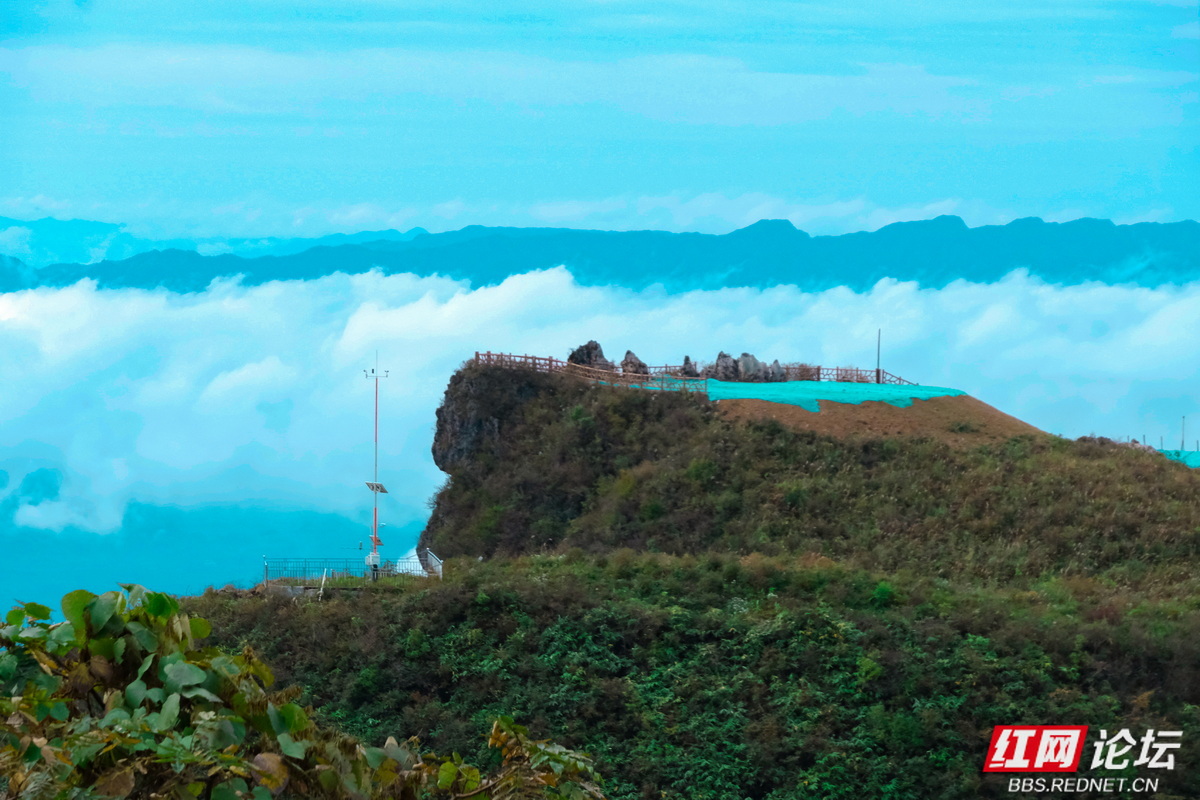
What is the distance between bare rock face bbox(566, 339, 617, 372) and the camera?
116 ft

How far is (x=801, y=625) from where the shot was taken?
17.7 meters

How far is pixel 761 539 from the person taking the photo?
942 inches

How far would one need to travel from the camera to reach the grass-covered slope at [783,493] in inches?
924

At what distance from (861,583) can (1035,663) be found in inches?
143

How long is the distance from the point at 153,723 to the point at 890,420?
28.2 metres

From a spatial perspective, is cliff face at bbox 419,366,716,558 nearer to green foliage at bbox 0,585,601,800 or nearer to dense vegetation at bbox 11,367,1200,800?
dense vegetation at bbox 11,367,1200,800

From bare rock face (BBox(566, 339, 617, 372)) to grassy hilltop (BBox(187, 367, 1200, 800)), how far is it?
750cm

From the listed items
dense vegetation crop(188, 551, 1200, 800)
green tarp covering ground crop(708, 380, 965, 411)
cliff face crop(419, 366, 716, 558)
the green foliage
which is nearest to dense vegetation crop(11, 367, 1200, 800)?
dense vegetation crop(188, 551, 1200, 800)

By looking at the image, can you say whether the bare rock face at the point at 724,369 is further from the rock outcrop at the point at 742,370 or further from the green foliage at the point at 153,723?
the green foliage at the point at 153,723

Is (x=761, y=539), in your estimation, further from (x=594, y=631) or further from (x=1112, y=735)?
(x=1112, y=735)

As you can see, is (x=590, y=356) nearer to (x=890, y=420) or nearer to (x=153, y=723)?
(x=890, y=420)

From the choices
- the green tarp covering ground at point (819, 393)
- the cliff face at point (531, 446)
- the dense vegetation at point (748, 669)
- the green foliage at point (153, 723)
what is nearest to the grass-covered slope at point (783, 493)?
the cliff face at point (531, 446)

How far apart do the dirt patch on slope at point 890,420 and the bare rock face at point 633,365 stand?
5.18 meters

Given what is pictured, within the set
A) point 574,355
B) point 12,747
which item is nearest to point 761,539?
point 574,355
